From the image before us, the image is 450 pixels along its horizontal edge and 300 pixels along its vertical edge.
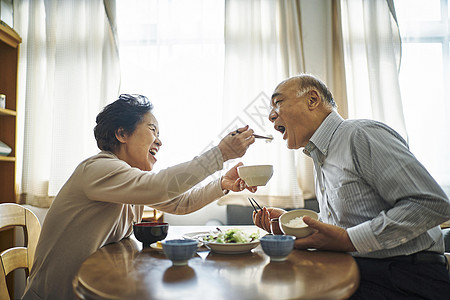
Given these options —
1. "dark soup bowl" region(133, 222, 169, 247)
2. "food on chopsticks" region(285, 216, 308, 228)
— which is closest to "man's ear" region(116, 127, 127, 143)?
"dark soup bowl" region(133, 222, 169, 247)

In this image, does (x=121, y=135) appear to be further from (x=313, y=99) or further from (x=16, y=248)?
(x=313, y=99)

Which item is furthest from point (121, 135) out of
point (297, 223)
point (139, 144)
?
point (297, 223)

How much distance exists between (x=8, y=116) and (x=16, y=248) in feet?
5.91

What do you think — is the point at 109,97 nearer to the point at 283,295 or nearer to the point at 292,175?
the point at 292,175

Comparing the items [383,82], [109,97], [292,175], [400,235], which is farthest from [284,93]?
[109,97]

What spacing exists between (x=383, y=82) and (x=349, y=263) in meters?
2.60

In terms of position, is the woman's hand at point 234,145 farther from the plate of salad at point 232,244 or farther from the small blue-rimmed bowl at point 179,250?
the small blue-rimmed bowl at point 179,250

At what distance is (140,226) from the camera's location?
140 centimetres

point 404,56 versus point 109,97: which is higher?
point 404,56

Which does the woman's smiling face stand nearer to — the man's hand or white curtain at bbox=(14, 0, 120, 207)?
the man's hand

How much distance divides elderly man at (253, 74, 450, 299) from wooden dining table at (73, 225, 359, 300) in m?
0.13

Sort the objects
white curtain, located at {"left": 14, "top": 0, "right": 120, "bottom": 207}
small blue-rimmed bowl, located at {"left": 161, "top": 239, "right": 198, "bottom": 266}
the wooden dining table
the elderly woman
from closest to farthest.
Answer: the wooden dining table < small blue-rimmed bowl, located at {"left": 161, "top": 239, "right": 198, "bottom": 266} < the elderly woman < white curtain, located at {"left": 14, "top": 0, "right": 120, "bottom": 207}

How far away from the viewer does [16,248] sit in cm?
184

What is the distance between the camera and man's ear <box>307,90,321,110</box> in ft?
5.76
